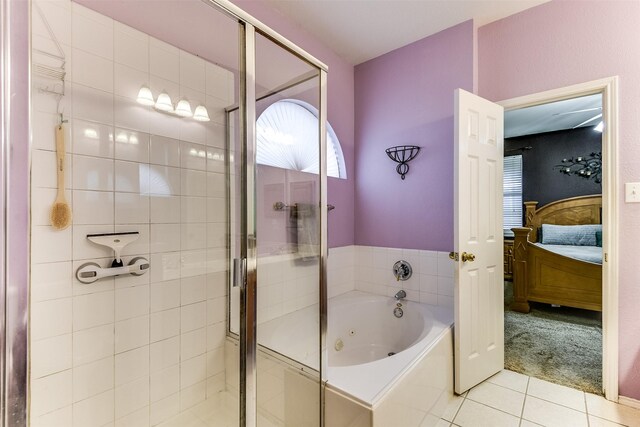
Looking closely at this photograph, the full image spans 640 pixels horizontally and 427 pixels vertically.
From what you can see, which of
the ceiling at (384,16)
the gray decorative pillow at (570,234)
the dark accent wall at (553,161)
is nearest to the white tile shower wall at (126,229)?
the ceiling at (384,16)

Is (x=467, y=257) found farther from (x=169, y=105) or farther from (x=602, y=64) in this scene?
(x=169, y=105)

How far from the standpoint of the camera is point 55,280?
1.15 m

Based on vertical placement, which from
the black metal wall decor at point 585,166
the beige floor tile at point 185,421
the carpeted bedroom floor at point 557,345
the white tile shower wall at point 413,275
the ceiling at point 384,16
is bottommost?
the carpeted bedroom floor at point 557,345

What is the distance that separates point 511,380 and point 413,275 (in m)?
0.97

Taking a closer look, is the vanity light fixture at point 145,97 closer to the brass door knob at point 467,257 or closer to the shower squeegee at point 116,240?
the shower squeegee at point 116,240

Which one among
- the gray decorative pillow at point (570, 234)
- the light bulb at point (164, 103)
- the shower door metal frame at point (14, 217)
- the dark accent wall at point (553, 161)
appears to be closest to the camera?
the shower door metal frame at point (14, 217)

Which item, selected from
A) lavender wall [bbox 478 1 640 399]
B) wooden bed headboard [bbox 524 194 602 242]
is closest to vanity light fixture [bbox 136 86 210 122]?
lavender wall [bbox 478 1 640 399]

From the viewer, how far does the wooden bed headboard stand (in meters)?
4.51

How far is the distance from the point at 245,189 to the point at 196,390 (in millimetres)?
1224

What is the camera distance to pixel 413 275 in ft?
7.95

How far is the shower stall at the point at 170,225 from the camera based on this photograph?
3.77ft

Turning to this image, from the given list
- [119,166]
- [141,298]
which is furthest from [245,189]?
[141,298]

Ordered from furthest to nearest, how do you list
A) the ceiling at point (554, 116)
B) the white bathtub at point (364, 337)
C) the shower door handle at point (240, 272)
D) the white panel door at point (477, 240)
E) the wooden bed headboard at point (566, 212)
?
the wooden bed headboard at point (566, 212) < the ceiling at point (554, 116) < the white panel door at point (477, 240) < the white bathtub at point (364, 337) < the shower door handle at point (240, 272)

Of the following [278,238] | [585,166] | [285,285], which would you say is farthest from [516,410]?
[585,166]
